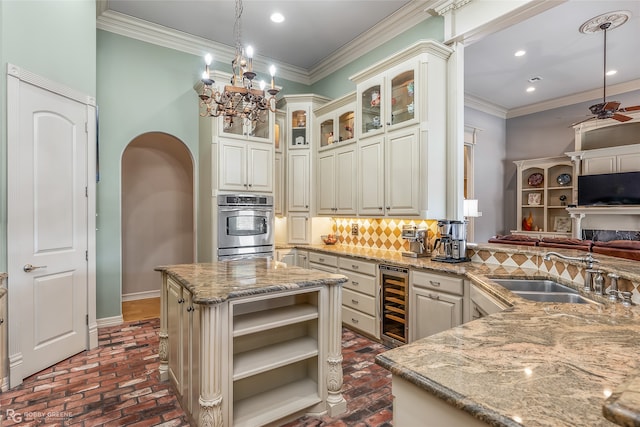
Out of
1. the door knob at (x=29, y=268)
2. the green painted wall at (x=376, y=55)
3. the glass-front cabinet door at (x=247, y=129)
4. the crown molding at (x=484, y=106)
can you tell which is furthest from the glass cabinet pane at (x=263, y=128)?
the crown molding at (x=484, y=106)

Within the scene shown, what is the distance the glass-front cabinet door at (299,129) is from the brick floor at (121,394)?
2910 mm

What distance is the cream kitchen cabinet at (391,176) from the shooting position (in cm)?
338

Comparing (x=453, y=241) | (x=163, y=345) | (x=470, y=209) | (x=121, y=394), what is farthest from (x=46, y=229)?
(x=470, y=209)

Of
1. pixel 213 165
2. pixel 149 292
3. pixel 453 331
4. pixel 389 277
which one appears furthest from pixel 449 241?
pixel 149 292

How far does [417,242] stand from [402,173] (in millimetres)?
761

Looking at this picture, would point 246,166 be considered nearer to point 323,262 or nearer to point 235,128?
point 235,128

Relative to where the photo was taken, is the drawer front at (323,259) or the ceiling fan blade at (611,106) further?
the ceiling fan blade at (611,106)

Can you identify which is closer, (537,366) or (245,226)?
(537,366)

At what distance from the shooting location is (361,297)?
363cm

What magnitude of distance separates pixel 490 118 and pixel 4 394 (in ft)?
26.7

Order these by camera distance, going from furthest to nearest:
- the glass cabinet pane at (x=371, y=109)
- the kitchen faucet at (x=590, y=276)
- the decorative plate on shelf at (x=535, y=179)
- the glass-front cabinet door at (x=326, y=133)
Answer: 1. the decorative plate on shelf at (x=535, y=179)
2. the glass-front cabinet door at (x=326, y=133)
3. the glass cabinet pane at (x=371, y=109)
4. the kitchen faucet at (x=590, y=276)

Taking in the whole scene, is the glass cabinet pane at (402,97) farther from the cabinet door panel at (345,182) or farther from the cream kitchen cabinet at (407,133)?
the cabinet door panel at (345,182)

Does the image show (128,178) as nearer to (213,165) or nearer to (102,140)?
(102,140)

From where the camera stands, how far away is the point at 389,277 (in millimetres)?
3314
